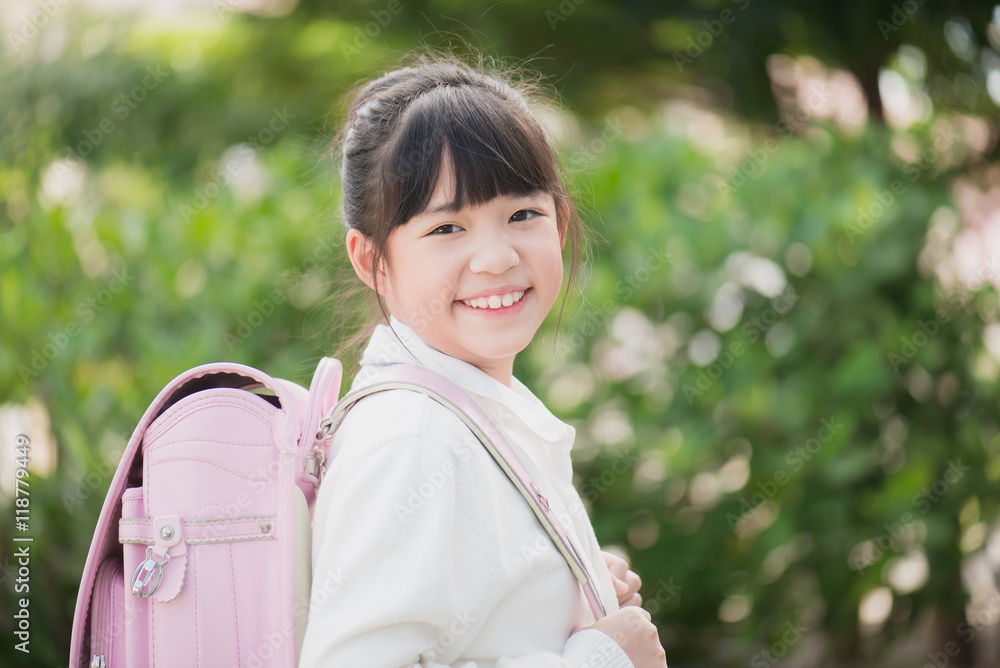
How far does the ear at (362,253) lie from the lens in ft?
4.37

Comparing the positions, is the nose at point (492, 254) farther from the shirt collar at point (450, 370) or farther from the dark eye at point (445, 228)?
the shirt collar at point (450, 370)

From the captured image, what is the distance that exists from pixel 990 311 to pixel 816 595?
125cm

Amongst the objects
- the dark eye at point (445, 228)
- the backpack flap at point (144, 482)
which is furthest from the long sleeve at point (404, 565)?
the dark eye at point (445, 228)

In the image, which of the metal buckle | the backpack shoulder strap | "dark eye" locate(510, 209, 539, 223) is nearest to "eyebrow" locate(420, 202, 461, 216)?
"dark eye" locate(510, 209, 539, 223)

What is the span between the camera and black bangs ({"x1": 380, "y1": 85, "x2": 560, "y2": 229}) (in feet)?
3.98

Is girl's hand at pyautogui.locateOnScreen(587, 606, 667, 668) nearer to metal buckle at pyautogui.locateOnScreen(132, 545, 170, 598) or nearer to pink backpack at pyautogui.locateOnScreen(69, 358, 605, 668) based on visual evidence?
pink backpack at pyautogui.locateOnScreen(69, 358, 605, 668)

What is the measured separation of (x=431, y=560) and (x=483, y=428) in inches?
8.6

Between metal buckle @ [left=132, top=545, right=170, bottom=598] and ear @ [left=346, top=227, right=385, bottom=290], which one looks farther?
ear @ [left=346, top=227, right=385, bottom=290]

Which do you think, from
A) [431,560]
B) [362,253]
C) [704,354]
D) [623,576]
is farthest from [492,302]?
[704,354]

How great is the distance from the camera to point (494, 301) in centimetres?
127

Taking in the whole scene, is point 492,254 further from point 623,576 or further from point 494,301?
point 623,576

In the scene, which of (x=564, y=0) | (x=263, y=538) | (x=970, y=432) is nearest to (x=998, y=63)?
(x=970, y=432)

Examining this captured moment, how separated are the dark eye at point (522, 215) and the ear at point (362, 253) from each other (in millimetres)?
217

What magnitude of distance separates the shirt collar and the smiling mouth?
9 cm
